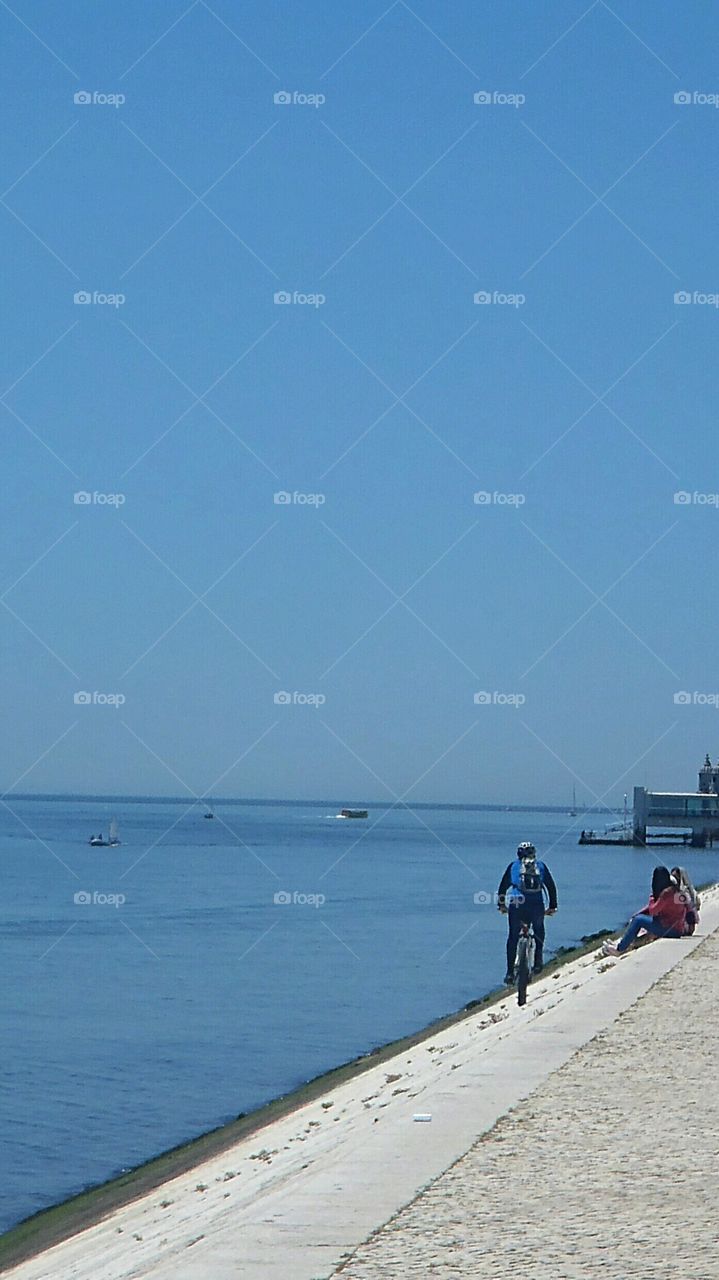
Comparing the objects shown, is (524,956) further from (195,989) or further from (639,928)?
(195,989)

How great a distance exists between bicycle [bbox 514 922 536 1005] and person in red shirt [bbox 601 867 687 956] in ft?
7.82

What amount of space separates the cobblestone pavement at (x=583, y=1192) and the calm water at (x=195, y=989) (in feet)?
24.7

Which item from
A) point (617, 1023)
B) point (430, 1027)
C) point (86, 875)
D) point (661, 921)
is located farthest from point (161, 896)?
point (617, 1023)

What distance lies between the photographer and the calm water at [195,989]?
61.1ft

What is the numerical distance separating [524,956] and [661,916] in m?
3.86

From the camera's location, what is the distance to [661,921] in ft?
65.1

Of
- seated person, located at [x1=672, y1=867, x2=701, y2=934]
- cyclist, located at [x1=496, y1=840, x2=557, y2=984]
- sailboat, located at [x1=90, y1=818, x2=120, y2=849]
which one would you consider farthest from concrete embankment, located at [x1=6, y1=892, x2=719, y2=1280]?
sailboat, located at [x1=90, y1=818, x2=120, y2=849]

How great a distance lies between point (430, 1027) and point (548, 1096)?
15697 mm

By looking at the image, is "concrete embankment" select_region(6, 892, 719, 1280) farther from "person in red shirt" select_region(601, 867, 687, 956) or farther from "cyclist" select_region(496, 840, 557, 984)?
"person in red shirt" select_region(601, 867, 687, 956)

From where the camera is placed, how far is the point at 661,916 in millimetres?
19828

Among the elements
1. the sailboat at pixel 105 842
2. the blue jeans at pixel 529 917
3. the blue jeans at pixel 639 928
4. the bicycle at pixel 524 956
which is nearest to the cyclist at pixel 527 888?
the blue jeans at pixel 529 917

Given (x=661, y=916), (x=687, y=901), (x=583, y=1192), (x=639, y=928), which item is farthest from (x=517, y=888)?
(x=583, y=1192)

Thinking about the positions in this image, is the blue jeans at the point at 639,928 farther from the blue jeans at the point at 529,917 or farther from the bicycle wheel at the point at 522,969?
the blue jeans at the point at 529,917

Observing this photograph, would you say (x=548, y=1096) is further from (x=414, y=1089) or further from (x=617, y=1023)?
(x=617, y=1023)
